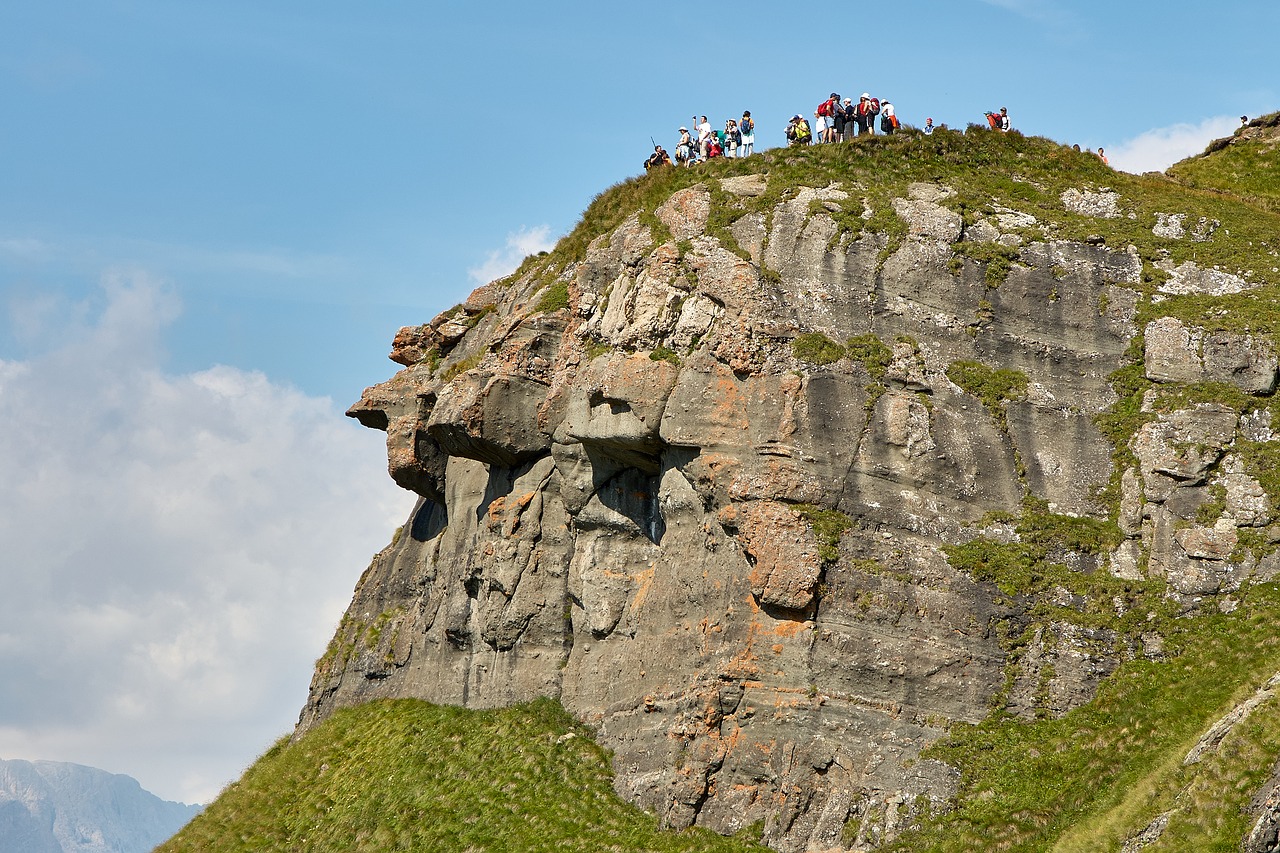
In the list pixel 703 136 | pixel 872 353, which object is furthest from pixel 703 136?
pixel 872 353

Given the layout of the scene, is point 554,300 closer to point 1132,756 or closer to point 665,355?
point 665,355

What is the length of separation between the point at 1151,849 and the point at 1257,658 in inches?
328

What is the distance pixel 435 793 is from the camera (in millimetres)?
42156

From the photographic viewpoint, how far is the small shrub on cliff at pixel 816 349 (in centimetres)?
3947

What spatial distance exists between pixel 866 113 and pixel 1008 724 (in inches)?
908

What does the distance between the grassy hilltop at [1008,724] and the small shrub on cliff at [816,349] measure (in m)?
3.00

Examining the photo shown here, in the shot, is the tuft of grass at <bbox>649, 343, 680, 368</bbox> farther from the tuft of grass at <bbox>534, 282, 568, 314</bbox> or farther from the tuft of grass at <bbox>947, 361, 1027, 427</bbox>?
the tuft of grass at <bbox>947, 361, 1027, 427</bbox>

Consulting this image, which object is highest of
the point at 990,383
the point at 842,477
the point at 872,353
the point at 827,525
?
the point at 872,353

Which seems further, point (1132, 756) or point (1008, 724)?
point (1008, 724)

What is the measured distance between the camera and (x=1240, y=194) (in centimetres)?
4859

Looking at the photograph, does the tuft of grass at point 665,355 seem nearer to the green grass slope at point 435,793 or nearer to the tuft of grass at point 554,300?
the tuft of grass at point 554,300

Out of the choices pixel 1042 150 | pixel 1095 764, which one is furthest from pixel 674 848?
pixel 1042 150

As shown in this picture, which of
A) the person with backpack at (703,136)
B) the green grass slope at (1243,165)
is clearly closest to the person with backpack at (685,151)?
the person with backpack at (703,136)

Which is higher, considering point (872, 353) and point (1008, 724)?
point (872, 353)
